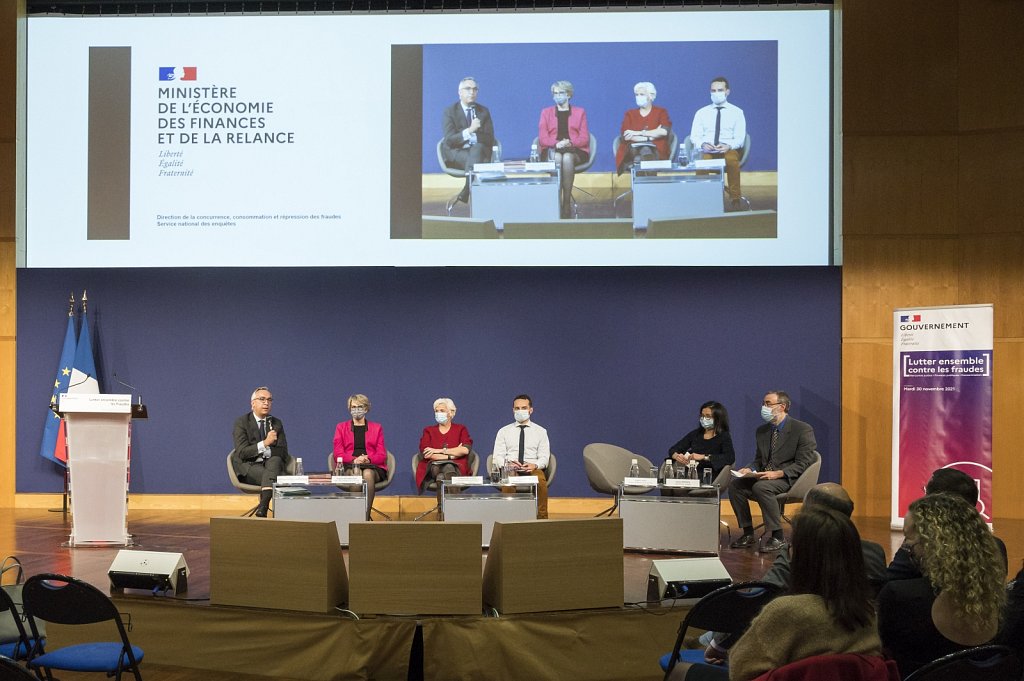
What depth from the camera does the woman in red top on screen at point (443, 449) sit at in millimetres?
7711

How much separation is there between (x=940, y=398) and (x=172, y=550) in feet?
18.5

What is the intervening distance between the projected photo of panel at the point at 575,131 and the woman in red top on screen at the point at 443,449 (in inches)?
68.9

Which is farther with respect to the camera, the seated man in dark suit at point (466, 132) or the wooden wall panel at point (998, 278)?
the seated man in dark suit at point (466, 132)

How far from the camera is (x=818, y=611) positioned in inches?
85.7

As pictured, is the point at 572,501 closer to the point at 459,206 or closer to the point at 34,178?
the point at 459,206

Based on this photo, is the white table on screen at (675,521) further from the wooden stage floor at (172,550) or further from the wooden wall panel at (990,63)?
the wooden wall panel at (990,63)

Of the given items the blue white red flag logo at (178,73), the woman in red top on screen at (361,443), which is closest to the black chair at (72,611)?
the woman in red top on screen at (361,443)

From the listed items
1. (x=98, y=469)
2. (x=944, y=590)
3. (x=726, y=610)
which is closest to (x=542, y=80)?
(x=98, y=469)

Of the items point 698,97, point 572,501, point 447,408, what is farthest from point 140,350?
point 698,97

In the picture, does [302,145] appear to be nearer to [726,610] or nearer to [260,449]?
[260,449]

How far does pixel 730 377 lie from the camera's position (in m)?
8.92

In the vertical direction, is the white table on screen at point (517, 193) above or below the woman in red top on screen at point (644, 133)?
below

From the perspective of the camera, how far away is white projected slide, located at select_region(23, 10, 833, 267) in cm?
Result: 853

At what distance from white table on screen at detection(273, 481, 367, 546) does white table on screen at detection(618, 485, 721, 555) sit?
1732 millimetres
